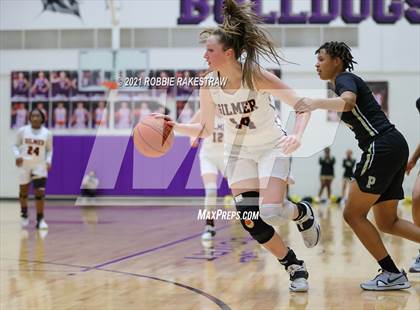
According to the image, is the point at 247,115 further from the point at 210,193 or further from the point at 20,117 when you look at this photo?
the point at 20,117

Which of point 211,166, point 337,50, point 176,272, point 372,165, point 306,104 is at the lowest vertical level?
point 176,272

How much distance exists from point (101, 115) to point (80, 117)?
0.80m

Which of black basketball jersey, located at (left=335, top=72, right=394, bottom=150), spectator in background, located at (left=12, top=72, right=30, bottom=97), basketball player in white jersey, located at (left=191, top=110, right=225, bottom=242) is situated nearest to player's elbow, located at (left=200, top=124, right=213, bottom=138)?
black basketball jersey, located at (left=335, top=72, right=394, bottom=150)

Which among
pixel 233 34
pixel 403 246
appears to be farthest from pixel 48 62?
pixel 233 34

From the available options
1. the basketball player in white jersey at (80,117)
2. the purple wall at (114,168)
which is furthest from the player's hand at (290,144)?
the basketball player in white jersey at (80,117)

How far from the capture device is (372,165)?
4613 millimetres

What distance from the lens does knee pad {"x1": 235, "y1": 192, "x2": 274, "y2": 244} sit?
4711 mm

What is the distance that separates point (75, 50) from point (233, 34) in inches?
633

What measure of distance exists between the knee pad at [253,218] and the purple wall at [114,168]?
1315cm

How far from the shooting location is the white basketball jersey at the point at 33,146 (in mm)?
10656

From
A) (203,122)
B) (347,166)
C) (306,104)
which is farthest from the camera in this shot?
(347,166)

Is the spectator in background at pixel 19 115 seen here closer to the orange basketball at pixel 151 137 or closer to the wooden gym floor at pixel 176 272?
the wooden gym floor at pixel 176 272

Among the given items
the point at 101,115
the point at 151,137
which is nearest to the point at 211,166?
the point at 151,137

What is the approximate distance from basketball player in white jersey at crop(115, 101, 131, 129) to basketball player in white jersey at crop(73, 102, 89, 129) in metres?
1.49
